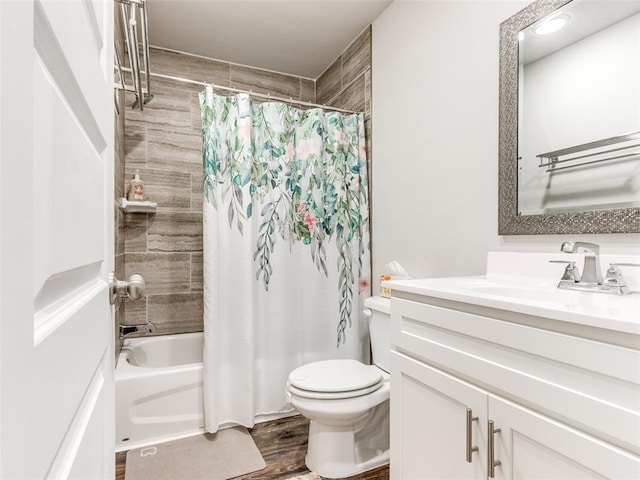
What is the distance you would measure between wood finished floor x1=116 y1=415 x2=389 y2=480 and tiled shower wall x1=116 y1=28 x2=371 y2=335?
3.10ft

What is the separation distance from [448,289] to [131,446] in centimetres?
183

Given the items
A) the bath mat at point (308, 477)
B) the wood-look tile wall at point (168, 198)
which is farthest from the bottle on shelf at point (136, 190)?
the bath mat at point (308, 477)

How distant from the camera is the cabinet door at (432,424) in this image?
992mm

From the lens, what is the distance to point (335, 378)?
1.76m

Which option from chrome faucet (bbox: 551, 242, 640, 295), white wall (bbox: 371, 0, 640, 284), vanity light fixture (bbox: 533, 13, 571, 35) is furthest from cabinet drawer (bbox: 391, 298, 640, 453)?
vanity light fixture (bbox: 533, 13, 571, 35)

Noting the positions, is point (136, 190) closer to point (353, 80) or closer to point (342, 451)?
point (353, 80)

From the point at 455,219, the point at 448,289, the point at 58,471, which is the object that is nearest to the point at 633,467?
the point at 448,289

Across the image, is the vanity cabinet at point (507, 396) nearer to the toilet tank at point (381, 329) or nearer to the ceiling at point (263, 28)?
the toilet tank at point (381, 329)

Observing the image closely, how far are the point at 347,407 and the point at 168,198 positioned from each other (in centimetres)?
188

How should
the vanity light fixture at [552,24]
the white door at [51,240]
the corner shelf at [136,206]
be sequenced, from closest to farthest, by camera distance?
1. the white door at [51,240]
2. the vanity light fixture at [552,24]
3. the corner shelf at [136,206]

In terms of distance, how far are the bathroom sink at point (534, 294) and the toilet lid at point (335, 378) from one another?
0.58 m

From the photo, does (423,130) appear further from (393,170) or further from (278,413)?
(278,413)

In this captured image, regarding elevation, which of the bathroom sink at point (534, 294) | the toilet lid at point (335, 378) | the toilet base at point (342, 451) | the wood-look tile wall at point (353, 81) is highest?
the wood-look tile wall at point (353, 81)

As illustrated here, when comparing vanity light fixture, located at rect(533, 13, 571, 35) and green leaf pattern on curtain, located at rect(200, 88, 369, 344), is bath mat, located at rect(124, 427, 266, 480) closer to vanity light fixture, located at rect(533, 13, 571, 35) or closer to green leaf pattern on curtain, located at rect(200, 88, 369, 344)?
green leaf pattern on curtain, located at rect(200, 88, 369, 344)
